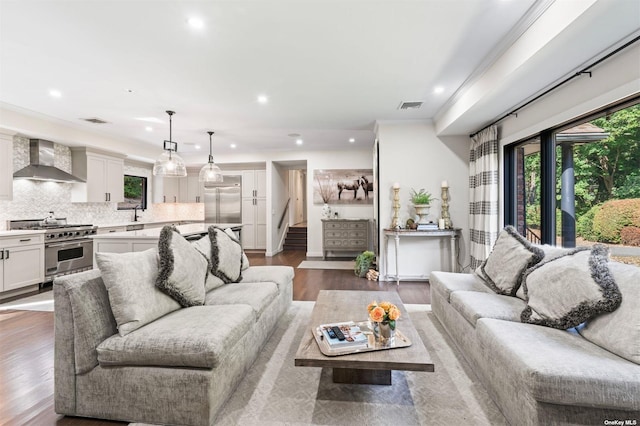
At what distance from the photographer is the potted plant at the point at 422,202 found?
4.76m

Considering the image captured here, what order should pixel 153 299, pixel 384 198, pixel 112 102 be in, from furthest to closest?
pixel 384 198, pixel 112 102, pixel 153 299

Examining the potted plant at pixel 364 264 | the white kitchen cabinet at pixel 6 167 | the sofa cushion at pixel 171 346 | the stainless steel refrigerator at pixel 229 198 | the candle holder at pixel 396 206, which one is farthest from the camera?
the stainless steel refrigerator at pixel 229 198

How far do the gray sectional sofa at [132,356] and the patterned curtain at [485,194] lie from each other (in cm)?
372

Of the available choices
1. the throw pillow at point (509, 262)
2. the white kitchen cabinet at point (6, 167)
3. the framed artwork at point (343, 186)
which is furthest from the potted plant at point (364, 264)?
the white kitchen cabinet at point (6, 167)

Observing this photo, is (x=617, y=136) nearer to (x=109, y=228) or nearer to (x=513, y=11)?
(x=513, y=11)

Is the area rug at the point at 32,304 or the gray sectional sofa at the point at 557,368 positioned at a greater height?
the gray sectional sofa at the point at 557,368

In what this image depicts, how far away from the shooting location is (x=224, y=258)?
2955mm

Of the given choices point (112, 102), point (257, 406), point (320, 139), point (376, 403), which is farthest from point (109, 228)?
point (376, 403)

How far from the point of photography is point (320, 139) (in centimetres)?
634

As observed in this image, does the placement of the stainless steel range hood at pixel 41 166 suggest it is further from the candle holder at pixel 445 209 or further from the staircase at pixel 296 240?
the candle holder at pixel 445 209

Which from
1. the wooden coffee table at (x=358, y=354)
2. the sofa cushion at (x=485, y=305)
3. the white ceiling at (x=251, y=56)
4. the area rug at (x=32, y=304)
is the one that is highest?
the white ceiling at (x=251, y=56)

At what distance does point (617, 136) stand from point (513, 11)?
1.37 meters

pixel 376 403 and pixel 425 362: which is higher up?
pixel 425 362

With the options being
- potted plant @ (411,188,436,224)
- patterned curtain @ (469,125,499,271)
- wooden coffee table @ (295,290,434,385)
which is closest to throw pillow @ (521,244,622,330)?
wooden coffee table @ (295,290,434,385)
